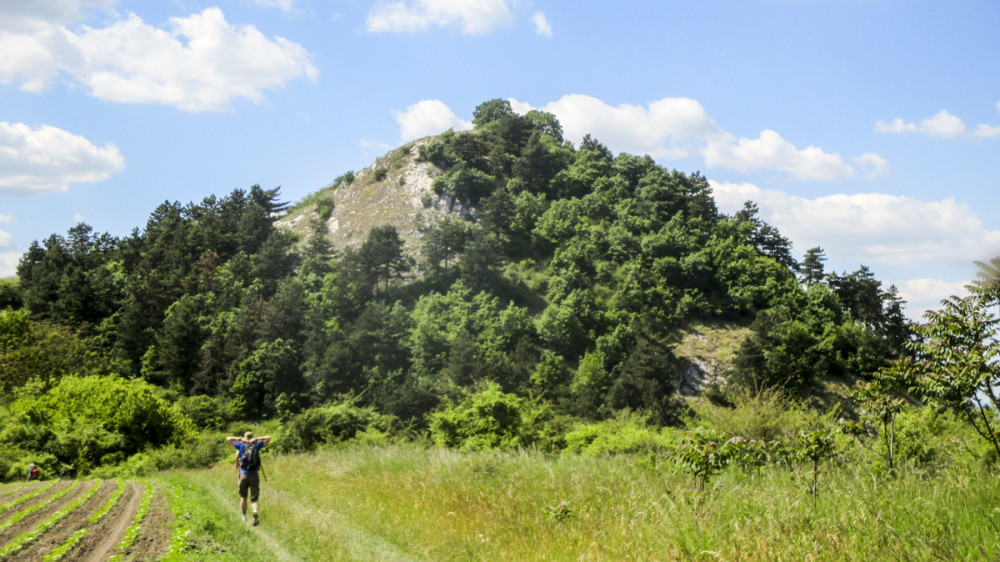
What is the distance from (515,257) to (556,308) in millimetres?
17077

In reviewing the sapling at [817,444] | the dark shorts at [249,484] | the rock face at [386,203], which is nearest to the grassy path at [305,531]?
the dark shorts at [249,484]

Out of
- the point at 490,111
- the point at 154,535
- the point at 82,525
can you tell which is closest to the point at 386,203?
the point at 490,111

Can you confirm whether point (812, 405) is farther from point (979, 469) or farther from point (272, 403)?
point (979, 469)

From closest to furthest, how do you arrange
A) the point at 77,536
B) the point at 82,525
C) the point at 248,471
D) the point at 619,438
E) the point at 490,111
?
1. the point at 77,536
2. the point at 82,525
3. the point at 248,471
4. the point at 619,438
5. the point at 490,111

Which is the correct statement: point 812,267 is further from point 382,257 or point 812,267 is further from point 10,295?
point 10,295

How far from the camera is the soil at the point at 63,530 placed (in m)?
7.95

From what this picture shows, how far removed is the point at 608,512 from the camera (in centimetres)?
819

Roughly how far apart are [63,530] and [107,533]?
2.65ft

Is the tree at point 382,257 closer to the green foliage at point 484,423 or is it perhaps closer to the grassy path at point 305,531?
the green foliage at point 484,423

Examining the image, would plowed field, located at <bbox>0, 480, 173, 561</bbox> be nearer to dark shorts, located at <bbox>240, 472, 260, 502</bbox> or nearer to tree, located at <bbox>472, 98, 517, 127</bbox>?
dark shorts, located at <bbox>240, 472, 260, 502</bbox>

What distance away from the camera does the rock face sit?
74.8m

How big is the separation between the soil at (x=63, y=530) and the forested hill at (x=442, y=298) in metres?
33.9

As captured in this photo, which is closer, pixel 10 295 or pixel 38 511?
pixel 38 511

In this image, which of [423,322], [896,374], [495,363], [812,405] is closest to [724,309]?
[812,405]
